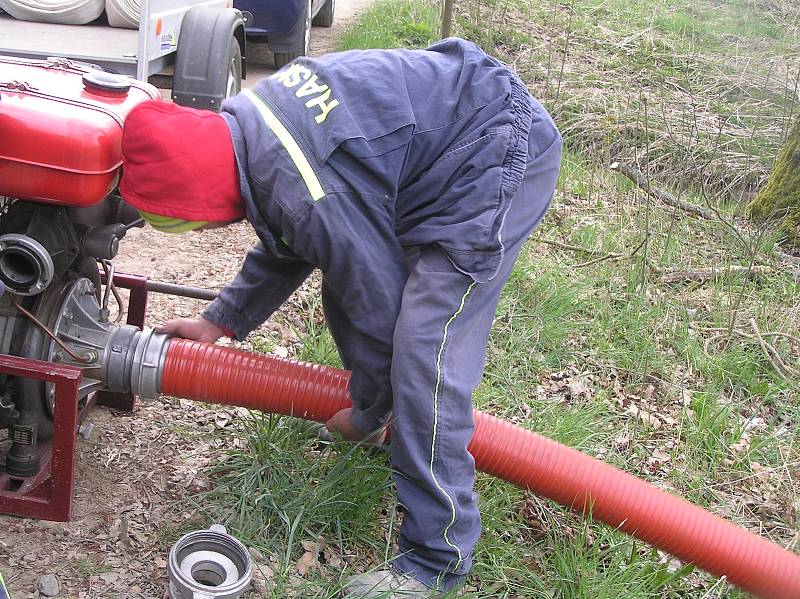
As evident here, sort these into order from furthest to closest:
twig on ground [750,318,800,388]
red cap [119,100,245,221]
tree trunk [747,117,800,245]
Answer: tree trunk [747,117,800,245] → twig on ground [750,318,800,388] → red cap [119,100,245,221]

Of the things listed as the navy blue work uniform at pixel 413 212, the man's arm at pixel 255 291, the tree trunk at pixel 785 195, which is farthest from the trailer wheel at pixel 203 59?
the tree trunk at pixel 785 195

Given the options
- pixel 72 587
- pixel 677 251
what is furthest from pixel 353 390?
pixel 677 251

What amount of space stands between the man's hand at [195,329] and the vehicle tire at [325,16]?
812 centimetres

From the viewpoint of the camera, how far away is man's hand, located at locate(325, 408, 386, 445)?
2.58 meters

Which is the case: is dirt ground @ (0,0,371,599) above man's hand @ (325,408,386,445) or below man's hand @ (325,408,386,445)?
below

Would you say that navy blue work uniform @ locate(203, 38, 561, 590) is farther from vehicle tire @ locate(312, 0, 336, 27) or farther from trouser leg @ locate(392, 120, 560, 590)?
vehicle tire @ locate(312, 0, 336, 27)

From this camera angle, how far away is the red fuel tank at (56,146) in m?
2.17

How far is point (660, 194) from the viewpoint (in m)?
5.68

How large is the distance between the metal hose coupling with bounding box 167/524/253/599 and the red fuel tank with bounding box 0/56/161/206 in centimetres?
95

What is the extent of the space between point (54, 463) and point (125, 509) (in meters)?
0.41

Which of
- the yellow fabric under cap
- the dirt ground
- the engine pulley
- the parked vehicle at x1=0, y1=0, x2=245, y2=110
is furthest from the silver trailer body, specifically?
the yellow fabric under cap

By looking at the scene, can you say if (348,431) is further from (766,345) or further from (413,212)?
(766,345)

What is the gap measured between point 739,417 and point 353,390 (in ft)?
6.87

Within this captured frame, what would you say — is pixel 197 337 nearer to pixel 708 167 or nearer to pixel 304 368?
pixel 304 368
